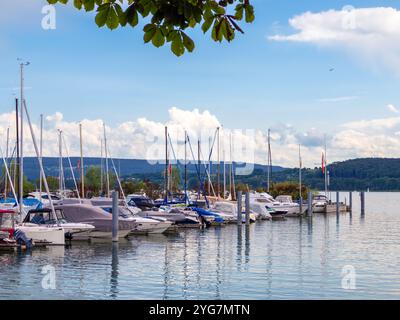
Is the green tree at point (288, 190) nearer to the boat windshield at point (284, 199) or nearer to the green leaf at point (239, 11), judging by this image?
the boat windshield at point (284, 199)

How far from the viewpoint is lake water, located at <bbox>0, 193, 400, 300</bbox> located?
79.8 feet

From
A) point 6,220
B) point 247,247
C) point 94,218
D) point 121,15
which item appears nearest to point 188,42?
point 121,15

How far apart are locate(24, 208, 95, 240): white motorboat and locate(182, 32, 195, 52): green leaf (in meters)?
33.2

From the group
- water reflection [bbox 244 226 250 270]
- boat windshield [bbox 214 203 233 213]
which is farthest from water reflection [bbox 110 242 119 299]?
boat windshield [bbox 214 203 233 213]

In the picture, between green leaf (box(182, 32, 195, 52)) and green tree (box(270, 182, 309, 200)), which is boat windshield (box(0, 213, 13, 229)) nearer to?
green leaf (box(182, 32, 195, 52))

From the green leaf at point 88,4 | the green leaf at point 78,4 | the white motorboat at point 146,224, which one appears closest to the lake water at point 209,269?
the white motorboat at point 146,224

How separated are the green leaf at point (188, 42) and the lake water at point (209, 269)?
55.5 feet

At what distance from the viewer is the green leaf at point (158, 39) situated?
24.0 ft

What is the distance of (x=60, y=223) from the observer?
4106 centimetres

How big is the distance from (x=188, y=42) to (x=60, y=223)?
3513cm

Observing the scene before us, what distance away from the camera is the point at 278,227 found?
6378cm

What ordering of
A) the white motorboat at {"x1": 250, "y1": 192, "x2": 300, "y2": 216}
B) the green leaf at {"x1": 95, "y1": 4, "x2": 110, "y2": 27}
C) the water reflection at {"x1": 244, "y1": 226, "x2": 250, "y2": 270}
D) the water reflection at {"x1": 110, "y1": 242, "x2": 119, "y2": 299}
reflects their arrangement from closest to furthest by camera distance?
1. the green leaf at {"x1": 95, "y1": 4, "x2": 110, "y2": 27}
2. the water reflection at {"x1": 110, "y1": 242, "x2": 119, "y2": 299}
3. the water reflection at {"x1": 244, "y1": 226, "x2": 250, "y2": 270}
4. the white motorboat at {"x1": 250, "y1": 192, "x2": 300, "y2": 216}

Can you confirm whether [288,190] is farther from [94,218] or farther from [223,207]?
[94,218]
